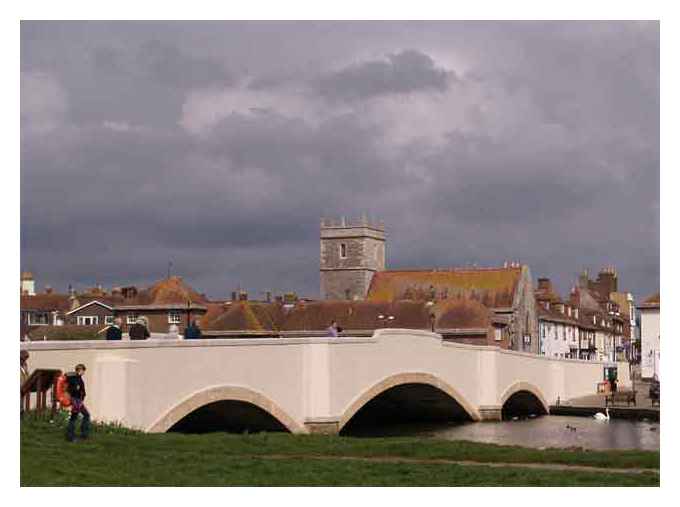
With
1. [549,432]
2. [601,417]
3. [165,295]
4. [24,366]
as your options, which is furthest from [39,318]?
[24,366]

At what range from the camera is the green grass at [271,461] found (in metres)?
24.1

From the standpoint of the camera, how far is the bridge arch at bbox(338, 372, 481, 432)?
44938mm

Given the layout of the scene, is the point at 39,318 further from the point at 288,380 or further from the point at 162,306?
the point at 288,380

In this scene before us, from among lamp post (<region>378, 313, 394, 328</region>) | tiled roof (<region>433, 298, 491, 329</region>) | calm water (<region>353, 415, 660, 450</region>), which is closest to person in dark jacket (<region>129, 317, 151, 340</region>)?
calm water (<region>353, 415, 660, 450</region>)

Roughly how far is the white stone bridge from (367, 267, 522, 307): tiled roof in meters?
42.6

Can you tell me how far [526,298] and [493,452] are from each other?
7811cm

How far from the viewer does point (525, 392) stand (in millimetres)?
64375

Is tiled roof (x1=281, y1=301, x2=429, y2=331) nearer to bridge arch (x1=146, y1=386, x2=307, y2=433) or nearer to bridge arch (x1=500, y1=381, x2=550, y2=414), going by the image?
bridge arch (x1=500, y1=381, x2=550, y2=414)

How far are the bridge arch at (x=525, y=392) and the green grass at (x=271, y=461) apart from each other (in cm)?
2655

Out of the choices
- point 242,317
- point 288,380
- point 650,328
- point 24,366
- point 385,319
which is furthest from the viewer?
point 650,328

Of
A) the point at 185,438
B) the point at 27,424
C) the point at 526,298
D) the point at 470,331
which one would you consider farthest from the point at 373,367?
the point at 526,298

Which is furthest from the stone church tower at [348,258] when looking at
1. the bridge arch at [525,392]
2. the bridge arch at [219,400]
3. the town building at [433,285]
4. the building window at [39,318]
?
the bridge arch at [219,400]

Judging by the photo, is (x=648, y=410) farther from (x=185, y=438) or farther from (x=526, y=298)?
(x=526, y=298)

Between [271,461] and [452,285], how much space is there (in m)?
80.9
